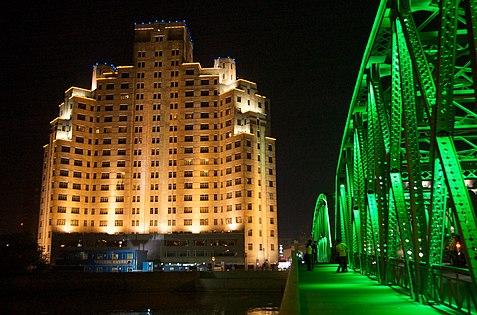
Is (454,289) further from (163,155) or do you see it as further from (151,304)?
(163,155)

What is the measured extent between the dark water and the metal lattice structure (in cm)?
3924

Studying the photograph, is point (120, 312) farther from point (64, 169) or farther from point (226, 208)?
point (64, 169)

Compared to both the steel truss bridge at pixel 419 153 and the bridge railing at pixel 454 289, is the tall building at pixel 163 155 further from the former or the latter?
the bridge railing at pixel 454 289

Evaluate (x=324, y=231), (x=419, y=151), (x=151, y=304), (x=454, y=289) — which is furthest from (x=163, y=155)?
(x=454, y=289)

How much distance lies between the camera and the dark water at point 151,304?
186ft

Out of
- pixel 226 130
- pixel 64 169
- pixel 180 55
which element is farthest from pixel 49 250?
pixel 180 55

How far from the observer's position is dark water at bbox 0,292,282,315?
56.8m

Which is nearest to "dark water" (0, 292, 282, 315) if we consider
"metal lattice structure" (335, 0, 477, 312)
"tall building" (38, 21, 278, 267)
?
"tall building" (38, 21, 278, 267)

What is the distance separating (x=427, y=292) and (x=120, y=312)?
52516 mm

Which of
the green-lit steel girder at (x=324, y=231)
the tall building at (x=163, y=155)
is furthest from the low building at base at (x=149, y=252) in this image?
the green-lit steel girder at (x=324, y=231)

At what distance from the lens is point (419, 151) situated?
12.8m

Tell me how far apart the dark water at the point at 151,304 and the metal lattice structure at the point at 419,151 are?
39.2 meters

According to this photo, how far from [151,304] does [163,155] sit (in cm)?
4827

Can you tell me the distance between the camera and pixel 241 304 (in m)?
62.1
